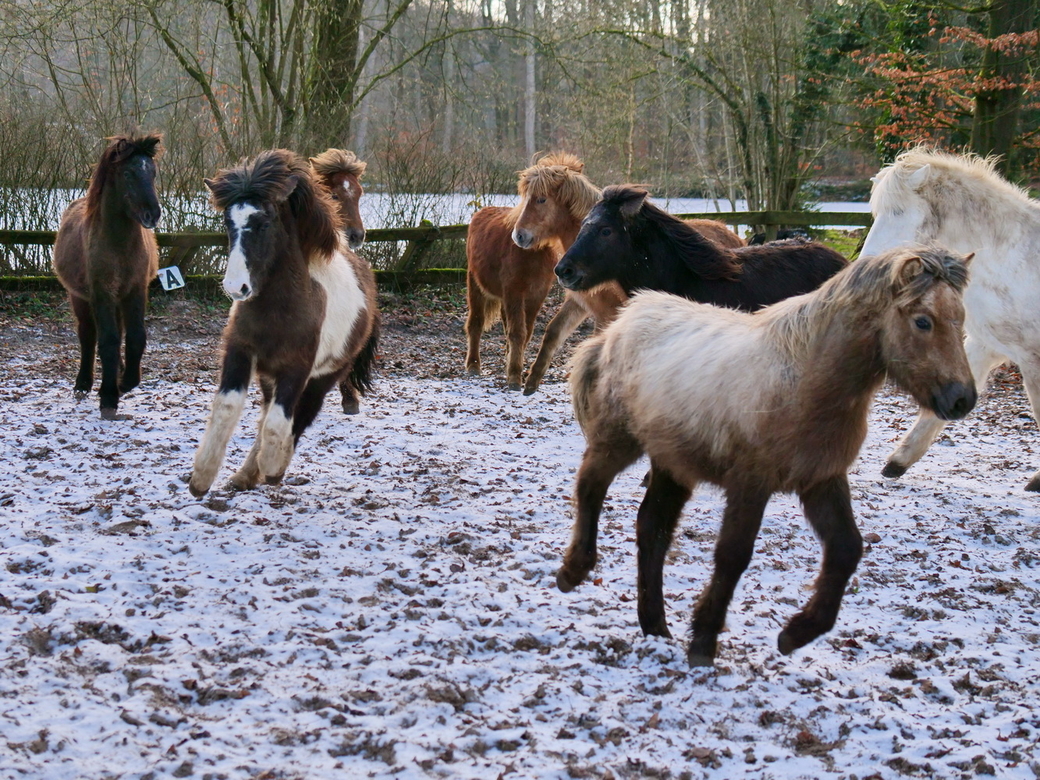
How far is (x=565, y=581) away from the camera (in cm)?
408

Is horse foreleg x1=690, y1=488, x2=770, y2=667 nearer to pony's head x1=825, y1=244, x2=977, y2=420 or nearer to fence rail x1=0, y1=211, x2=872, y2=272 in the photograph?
pony's head x1=825, y1=244, x2=977, y2=420

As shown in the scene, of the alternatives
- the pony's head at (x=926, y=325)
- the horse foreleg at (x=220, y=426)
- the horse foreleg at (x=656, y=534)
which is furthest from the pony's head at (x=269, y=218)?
the pony's head at (x=926, y=325)

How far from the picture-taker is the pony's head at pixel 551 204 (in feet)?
25.7

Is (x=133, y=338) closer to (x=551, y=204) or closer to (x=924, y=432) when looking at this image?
(x=551, y=204)

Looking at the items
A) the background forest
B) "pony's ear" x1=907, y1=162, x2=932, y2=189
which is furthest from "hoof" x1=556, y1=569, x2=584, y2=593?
the background forest

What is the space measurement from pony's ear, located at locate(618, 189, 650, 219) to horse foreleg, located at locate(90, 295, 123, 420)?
3.77m

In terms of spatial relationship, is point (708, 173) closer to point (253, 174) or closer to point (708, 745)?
point (253, 174)

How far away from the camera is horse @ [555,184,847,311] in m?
5.93

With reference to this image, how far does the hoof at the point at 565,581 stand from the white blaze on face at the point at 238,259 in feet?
7.08

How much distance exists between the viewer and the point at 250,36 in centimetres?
1325

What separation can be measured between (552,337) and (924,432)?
3452 millimetres

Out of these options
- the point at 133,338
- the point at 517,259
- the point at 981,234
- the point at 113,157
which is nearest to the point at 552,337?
the point at 517,259

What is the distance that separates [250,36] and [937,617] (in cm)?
1201

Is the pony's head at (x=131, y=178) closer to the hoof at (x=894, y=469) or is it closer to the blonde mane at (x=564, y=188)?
the blonde mane at (x=564, y=188)
